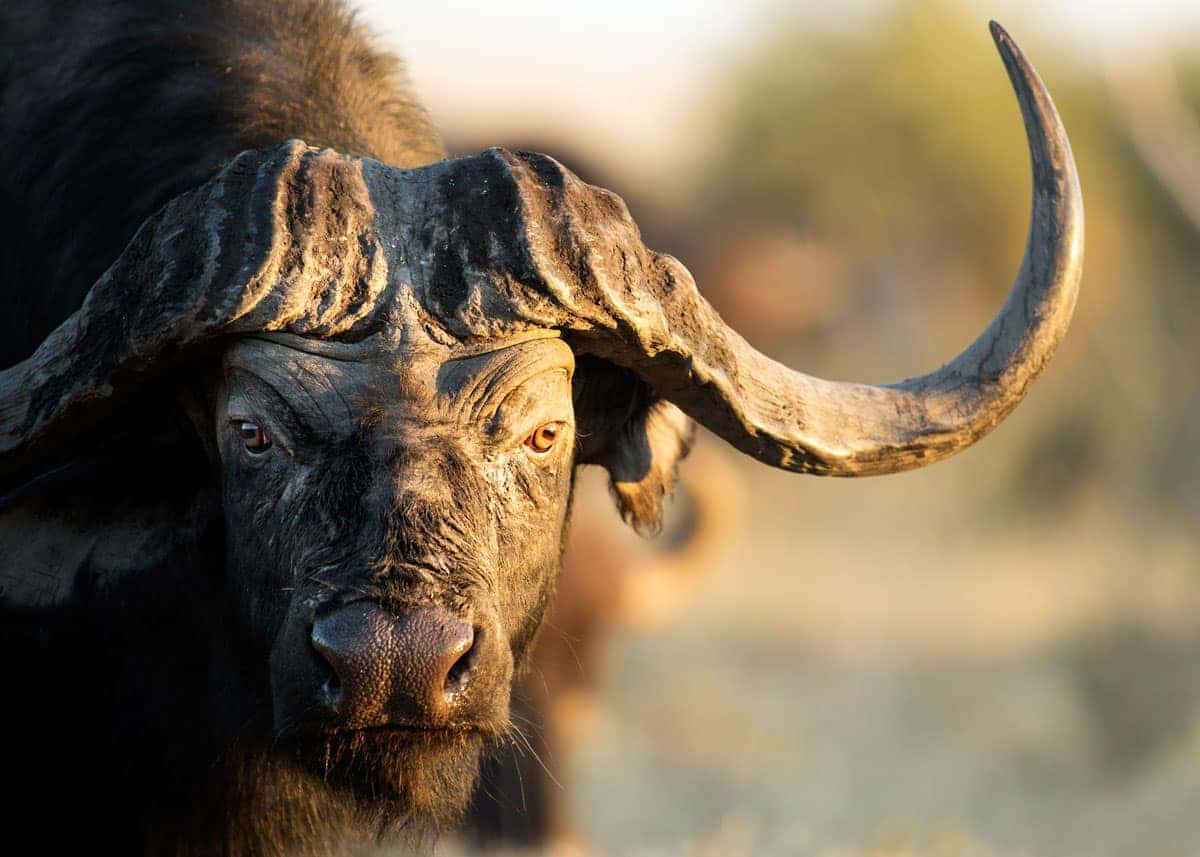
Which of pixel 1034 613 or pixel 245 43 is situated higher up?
pixel 245 43

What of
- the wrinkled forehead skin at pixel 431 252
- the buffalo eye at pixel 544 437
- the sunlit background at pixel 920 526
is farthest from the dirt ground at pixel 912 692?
the wrinkled forehead skin at pixel 431 252

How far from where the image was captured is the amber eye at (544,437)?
382 centimetres

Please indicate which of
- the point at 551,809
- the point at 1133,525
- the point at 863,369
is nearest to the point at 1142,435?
the point at 1133,525

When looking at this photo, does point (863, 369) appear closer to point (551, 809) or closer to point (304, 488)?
point (551, 809)

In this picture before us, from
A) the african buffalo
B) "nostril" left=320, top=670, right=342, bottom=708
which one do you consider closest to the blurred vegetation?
the african buffalo

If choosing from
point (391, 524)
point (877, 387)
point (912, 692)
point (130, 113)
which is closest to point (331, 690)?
point (391, 524)

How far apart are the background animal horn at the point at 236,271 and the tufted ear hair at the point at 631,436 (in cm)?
81

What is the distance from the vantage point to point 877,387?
4.29 meters

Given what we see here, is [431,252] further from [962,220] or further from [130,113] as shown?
[962,220]

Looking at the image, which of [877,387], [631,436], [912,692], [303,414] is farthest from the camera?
[912,692]

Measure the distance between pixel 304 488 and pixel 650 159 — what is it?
17749 mm

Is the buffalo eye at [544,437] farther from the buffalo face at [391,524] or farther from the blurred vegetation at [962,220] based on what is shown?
the blurred vegetation at [962,220]

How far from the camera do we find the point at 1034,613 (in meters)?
13.7

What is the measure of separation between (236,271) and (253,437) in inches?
16.4
